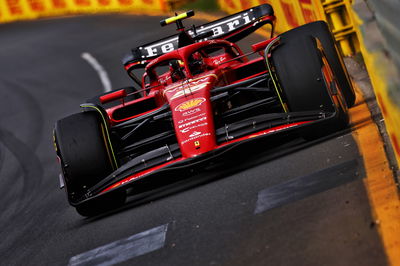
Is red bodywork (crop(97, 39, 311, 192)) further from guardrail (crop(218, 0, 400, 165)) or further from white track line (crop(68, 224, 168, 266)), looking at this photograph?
guardrail (crop(218, 0, 400, 165))

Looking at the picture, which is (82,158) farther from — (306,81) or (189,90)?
(306,81)

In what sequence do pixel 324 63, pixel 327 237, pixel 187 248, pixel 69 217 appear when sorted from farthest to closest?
1. pixel 69 217
2. pixel 324 63
3. pixel 187 248
4. pixel 327 237

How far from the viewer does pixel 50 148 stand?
14.8m

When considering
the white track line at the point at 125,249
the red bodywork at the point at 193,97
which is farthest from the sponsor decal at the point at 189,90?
the white track line at the point at 125,249

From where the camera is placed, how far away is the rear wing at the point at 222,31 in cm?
1188

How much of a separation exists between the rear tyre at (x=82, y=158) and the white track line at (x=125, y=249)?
135 centimetres

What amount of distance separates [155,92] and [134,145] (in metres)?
1.18

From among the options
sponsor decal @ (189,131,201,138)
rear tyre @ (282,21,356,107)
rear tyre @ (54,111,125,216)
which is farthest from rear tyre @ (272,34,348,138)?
rear tyre @ (54,111,125,216)

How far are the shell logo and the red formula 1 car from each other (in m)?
0.01

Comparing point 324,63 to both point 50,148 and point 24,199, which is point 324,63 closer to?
point 24,199

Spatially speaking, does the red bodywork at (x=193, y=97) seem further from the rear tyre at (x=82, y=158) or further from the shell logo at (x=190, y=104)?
the rear tyre at (x=82, y=158)

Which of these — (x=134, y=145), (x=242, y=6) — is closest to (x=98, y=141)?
(x=134, y=145)

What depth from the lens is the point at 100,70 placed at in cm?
2302

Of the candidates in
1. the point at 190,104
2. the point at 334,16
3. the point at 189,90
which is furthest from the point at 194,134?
the point at 334,16
